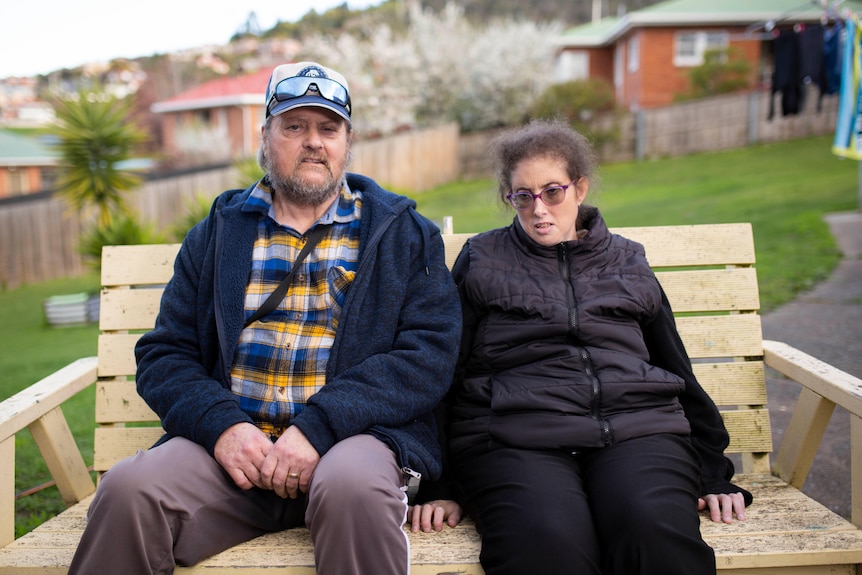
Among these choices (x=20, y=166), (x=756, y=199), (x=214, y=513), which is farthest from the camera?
(x=20, y=166)

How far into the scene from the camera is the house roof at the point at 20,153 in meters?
30.3

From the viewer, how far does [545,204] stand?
2.66 metres

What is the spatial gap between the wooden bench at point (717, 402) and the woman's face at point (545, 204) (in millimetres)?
458

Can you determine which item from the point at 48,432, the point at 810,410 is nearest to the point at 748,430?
the point at 810,410

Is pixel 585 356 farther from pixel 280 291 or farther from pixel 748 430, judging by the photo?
pixel 280 291

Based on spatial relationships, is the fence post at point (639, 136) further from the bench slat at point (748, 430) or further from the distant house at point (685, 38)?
the bench slat at point (748, 430)

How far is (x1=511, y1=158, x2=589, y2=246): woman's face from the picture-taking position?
265 centimetres

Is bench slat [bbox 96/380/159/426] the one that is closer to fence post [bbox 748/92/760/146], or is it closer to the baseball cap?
the baseball cap

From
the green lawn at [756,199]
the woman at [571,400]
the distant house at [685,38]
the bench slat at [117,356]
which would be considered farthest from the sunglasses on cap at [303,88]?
the distant house at [685,38]

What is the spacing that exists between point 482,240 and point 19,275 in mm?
15788

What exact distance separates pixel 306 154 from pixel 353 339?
70cm

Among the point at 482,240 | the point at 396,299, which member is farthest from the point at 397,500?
the point at 482,240

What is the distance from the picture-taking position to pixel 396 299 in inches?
101

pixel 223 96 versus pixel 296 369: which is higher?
pixel 223 96
